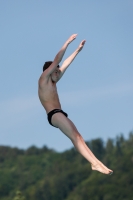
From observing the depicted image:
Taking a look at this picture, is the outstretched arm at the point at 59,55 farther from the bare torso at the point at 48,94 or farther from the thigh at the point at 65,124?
the thigh at the point at 65,124

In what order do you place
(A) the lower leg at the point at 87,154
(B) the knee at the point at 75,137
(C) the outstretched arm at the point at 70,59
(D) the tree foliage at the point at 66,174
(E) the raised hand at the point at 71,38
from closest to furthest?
(A) the lower leg at the point at 87,154 < (E) the raised hand at the point at 71,38 < (B) the knee at the point at 75,137 < (C) the outstretched arm at the point at 70,59 < (D) the tree foliage at the point at 66,174

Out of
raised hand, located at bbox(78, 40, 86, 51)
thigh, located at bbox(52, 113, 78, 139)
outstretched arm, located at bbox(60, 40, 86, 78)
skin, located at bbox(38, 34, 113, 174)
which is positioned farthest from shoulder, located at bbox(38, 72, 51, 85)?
raised hand, located at bbox(78, 40, 86, 51)

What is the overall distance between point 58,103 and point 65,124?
0.59m

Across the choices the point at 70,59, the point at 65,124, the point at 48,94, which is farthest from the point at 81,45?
the point at 65,124

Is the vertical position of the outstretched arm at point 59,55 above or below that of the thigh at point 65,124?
above

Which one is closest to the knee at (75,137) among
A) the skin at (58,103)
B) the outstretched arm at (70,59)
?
the skin at (58,103)

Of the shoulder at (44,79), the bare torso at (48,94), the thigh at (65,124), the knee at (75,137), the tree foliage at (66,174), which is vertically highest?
the tree foliage at (66,174)

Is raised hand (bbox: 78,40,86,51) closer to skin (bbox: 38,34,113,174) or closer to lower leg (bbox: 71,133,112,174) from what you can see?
skin (bbox: 38,34,113,174)

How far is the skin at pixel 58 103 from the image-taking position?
62.6ft

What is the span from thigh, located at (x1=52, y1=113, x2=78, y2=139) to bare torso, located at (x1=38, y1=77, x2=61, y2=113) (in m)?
0.28

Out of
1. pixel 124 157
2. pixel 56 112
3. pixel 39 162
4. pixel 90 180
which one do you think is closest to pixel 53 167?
pixel 39 162

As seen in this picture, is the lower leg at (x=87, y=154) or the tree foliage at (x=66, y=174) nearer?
the lower leg at (x=87, y=154)

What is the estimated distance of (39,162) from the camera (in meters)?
177

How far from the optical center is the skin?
1908 cm
